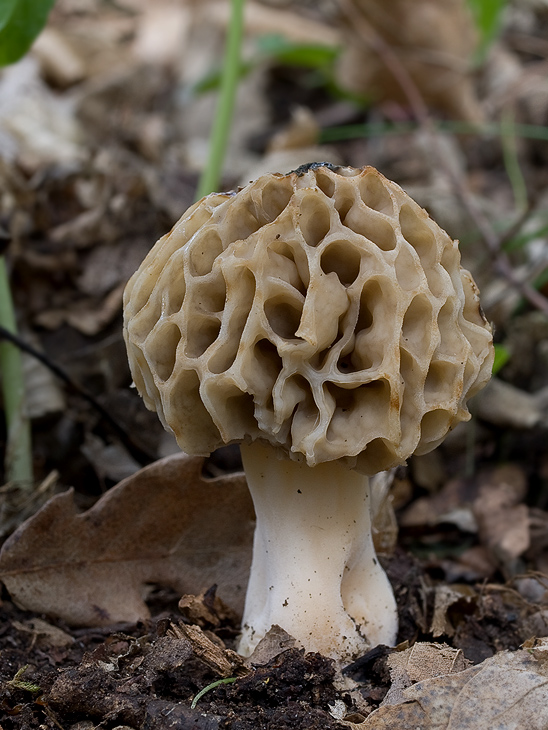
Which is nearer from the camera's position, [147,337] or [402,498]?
[147,337]

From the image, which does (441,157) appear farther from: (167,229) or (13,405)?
(13,405)

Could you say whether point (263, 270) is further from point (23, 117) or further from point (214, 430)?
point (23, 117)

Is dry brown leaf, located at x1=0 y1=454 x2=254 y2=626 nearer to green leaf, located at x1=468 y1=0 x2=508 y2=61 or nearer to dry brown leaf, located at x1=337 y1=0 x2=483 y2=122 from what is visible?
green leaf, located at x1=468 y1=0 x2=508 y2=61

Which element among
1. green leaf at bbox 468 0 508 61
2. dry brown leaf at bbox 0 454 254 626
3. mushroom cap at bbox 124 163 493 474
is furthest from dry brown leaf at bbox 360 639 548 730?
green leaf at bbox 468 0 508 61

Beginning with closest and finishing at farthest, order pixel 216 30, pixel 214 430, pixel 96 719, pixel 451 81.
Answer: pixel 96 719 → pixel 214 430 → pixel 451 81 → pixel 216 30

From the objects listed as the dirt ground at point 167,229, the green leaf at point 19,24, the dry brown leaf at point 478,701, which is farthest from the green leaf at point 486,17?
the dry brown leaf at point 478,701

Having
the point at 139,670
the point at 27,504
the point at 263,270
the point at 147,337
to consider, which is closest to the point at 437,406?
the point at 263,270
